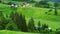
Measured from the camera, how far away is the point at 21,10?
439 feet

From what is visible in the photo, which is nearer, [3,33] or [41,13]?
[3,33]

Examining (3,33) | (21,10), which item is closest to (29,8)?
(21,10)

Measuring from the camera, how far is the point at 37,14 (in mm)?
125125

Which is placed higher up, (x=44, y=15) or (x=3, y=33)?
(x=3, y=33)

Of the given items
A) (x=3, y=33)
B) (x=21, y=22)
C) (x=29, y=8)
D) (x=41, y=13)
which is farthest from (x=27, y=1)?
(x=3, y=33)

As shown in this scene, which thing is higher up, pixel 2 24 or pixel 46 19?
pixel 2 24

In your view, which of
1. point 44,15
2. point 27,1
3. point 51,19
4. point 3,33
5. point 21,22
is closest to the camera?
point 3,33

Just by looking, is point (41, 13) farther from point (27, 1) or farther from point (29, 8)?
point (27, 1)

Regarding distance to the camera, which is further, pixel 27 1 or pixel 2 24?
pixel 27 1

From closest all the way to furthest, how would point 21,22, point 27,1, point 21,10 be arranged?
point 21,22 → point 21,10 → point 27,1

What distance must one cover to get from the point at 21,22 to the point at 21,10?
4890 centimetres

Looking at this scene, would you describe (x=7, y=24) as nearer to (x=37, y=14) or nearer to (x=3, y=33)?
(x=3, y=33)

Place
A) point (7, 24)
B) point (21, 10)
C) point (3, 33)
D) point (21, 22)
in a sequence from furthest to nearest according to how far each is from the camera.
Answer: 1. point (21, 10)
2. point (21, 22)
3. point (7, 24)
4. point (3, 33)

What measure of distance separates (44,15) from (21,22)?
3794 cm
